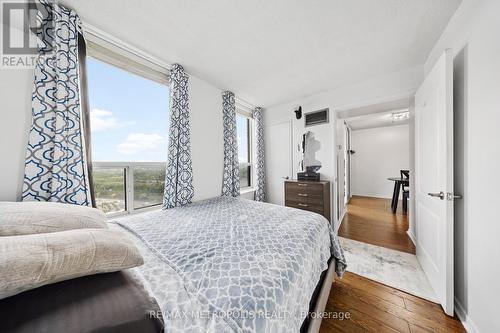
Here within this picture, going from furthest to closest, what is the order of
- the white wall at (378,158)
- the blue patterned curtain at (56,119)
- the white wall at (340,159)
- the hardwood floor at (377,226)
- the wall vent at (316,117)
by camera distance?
the white wall at (378,158) → the white wall at (340,159) → the wall vent at (316,117) → the hardwood floor at (377,226) → the blue patterned curtain at (56,119)

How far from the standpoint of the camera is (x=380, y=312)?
134 centimetres

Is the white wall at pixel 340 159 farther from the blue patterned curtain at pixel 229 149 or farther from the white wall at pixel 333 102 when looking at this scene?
the blue patterned curtain at pixel 229 149

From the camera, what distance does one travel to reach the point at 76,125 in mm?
1372

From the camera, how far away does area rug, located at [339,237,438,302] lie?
1.59m

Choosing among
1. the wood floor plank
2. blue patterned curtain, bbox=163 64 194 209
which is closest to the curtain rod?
blue patterned curtain, bbox=163 64 194 209

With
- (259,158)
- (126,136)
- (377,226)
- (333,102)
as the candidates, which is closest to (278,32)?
(333,102)

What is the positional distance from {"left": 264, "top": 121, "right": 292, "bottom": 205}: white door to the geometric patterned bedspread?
197 cm

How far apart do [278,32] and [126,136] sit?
194 cm

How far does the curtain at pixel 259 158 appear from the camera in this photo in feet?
11.5

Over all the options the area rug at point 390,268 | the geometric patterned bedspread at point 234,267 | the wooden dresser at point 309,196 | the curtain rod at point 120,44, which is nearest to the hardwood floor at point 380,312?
the area rug at point 390,268

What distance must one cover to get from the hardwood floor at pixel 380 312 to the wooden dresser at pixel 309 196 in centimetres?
114

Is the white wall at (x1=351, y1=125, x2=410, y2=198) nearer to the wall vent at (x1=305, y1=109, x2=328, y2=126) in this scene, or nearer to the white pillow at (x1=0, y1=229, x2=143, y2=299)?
the wall vent at (x1=305, y1=109, x2=328, y2=126)

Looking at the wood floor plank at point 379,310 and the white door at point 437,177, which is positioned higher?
the white door at point 437,177

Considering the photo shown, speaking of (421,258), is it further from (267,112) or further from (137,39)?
(137,39)
